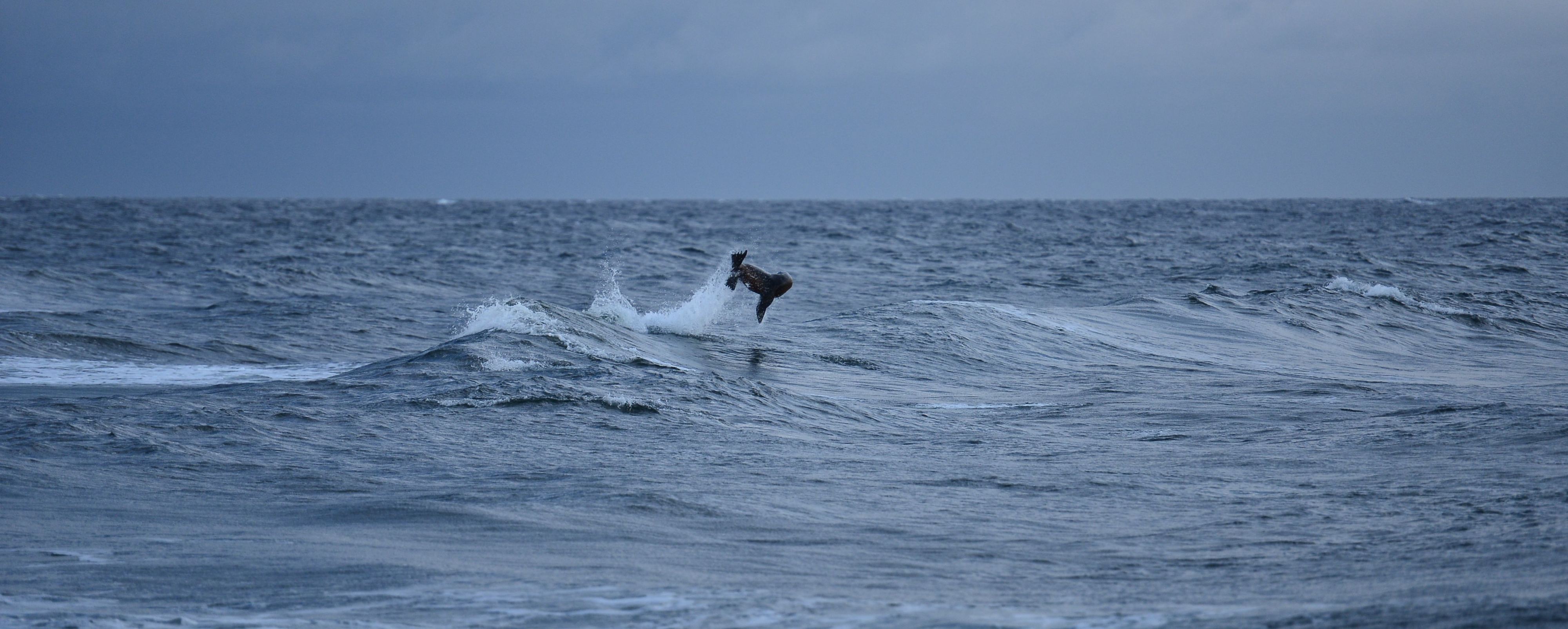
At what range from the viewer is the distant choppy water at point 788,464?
4.87 metres

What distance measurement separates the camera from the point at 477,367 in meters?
10.8

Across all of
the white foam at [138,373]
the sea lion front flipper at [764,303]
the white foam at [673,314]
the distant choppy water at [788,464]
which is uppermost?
the sea lion front flipper at [764,303]

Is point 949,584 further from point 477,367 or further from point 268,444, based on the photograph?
point 477,367

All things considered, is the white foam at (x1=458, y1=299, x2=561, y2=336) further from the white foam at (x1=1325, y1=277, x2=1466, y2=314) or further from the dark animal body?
the white foam at (x1=1325, y1=277, x2=1466, y2=314)

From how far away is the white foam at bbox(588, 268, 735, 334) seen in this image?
50.2 feet

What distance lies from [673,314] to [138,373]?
588 centimetres

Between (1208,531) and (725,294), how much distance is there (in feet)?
37.0

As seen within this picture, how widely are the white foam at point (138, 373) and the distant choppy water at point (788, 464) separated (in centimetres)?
9

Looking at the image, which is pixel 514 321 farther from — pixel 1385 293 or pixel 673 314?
pixel 1385 293

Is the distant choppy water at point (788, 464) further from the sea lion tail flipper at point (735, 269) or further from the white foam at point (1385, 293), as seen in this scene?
the sea lion tail flipper at point (735, 269)

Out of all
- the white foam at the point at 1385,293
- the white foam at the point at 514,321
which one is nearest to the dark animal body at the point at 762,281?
the white foam at the point at 514,321

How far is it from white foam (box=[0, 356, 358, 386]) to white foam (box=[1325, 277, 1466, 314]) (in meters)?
15.2

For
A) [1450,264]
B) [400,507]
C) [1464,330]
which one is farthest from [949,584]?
[1450,264]

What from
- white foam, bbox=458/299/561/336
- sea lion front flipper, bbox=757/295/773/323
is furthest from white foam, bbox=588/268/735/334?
sea lion front flipper, bbox=757/295/773/323
